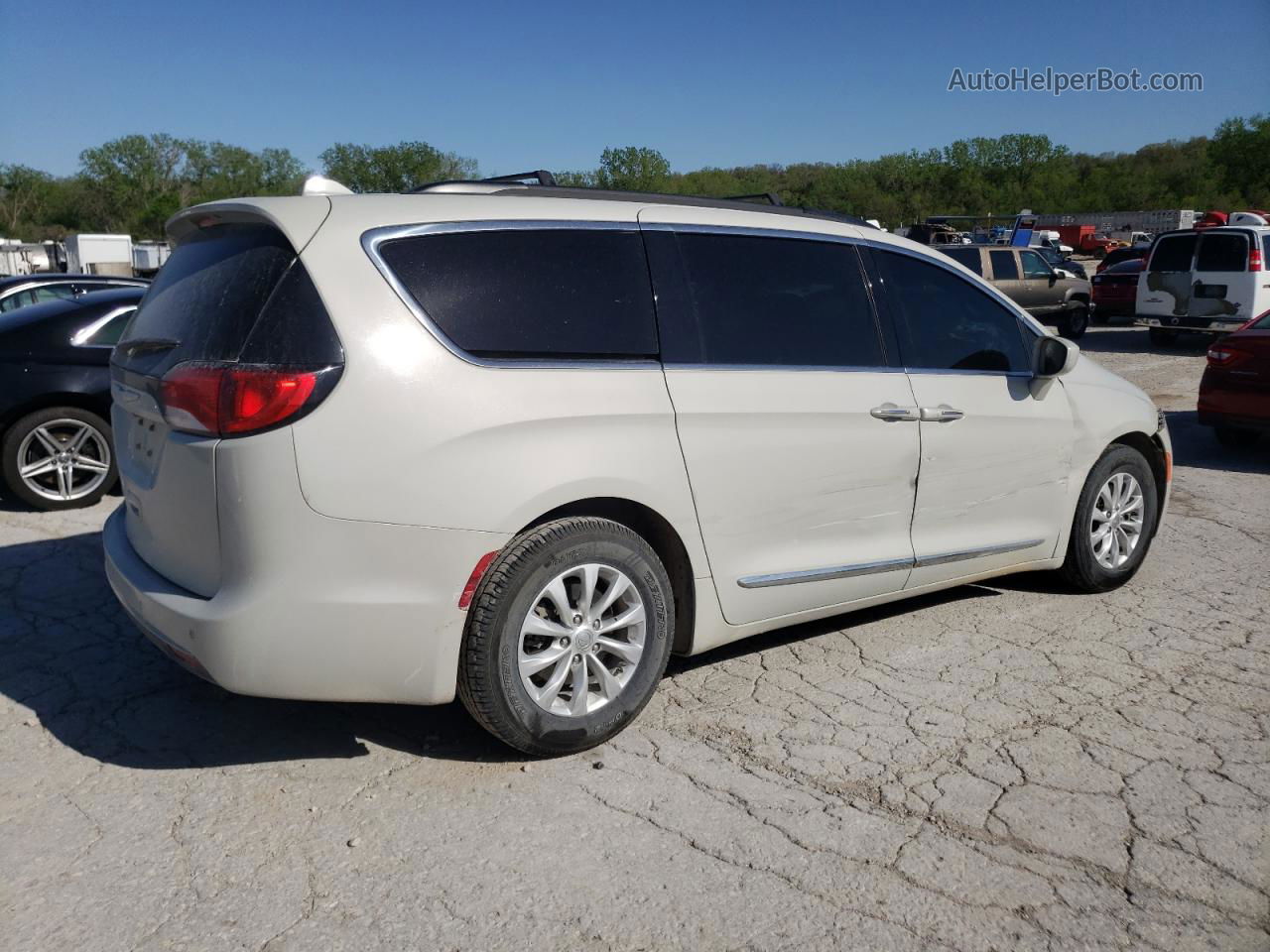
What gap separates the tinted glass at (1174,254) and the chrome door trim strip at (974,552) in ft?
45.5

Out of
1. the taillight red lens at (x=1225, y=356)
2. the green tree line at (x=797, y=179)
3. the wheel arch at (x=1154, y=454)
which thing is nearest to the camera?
the wheel arch at (x=1154, y=454)

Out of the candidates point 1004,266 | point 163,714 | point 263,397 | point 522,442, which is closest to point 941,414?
point 522,442

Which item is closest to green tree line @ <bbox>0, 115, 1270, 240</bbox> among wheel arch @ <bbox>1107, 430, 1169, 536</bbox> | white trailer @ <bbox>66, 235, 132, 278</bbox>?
white trailer @ <bbox>66, 235, 132, 278</bbox>

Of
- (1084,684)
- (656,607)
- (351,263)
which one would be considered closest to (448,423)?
(351,263)

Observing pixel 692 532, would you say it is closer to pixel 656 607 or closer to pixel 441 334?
pixel 656 607

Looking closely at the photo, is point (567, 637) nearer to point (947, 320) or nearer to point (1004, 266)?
point (947, 320)

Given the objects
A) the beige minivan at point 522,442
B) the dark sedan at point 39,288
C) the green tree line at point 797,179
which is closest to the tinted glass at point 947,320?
the beige minivan at point 522,442

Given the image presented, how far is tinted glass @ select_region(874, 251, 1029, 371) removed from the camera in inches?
173

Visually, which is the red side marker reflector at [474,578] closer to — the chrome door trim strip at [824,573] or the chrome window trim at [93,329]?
the chrome door trim strip at [824,573]

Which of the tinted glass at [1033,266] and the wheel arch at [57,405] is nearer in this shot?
the wheel arch at [57,405]

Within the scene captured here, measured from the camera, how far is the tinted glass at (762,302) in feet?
12.2

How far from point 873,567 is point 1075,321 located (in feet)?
59.4

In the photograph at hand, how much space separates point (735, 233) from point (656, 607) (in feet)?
4.77

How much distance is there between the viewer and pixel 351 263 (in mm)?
3070
